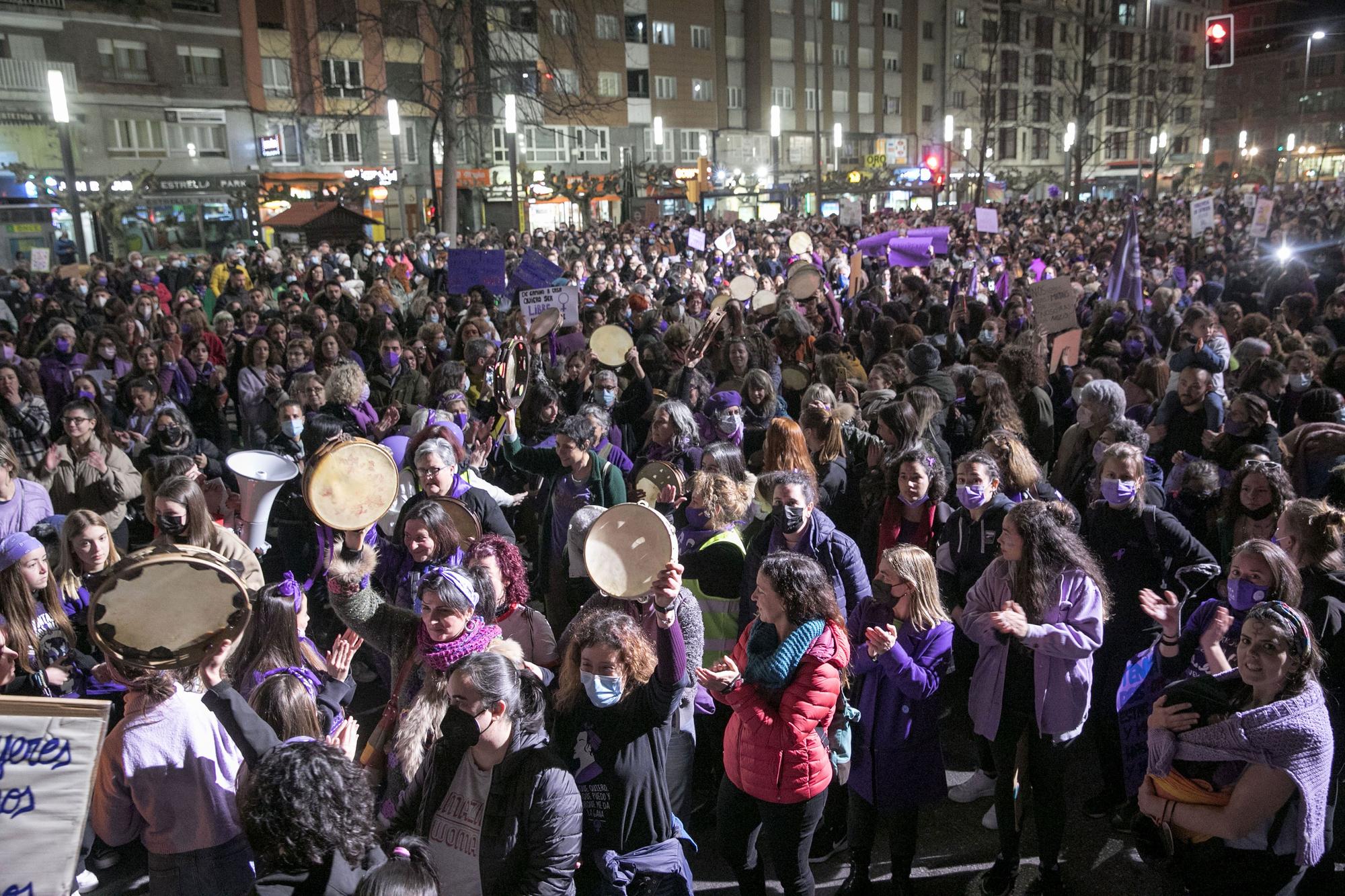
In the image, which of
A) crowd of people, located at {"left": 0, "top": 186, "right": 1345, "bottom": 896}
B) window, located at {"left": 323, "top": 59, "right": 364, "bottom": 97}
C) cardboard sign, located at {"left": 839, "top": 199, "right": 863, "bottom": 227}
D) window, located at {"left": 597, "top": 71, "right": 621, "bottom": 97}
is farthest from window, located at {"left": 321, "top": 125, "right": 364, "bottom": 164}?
crowd of people, located at {"left": 0, "top": 186, "right": 1345, "bottom": 896}

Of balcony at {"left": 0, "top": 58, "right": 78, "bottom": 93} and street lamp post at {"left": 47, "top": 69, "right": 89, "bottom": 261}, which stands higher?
balcony at {"left": 0, "top": 58, "right": 78, "bottom": 93}

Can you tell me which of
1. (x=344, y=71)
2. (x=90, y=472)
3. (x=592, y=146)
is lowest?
(x=90, y=472)

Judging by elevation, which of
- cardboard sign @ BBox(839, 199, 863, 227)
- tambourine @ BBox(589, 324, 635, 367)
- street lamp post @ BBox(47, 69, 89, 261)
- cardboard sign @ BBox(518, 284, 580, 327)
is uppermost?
street lamp post @ BBox(47, 69, 89, 261)

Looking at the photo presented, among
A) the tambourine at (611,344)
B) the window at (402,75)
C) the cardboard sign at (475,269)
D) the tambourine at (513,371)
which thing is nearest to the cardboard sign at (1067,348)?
the tambourine at (611,344)

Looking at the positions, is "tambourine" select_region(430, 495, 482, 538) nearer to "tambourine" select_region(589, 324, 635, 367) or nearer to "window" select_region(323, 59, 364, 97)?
"tambourine" select_region(589, 324, 635, 367)

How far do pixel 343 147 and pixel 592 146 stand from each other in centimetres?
1295

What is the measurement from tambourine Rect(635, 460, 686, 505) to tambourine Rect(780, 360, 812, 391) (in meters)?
3.48

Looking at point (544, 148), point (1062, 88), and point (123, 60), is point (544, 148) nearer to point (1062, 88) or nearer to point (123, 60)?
point (123, 60)

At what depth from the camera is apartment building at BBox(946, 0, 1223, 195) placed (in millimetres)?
65562

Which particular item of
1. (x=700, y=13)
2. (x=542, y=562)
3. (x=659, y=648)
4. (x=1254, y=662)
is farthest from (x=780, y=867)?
(x=700, y=13)

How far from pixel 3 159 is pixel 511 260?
939 inches

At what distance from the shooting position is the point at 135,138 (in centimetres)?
3772

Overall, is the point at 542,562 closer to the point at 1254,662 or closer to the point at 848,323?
the point at 1254,662

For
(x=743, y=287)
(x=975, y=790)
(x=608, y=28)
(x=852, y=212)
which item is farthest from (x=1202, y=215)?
(x=608, y=28)
